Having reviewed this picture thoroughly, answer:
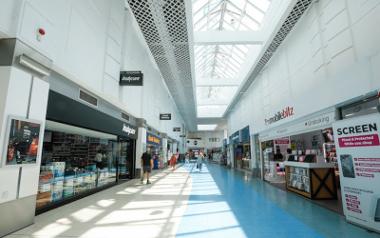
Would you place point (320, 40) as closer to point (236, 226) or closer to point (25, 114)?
point (236, 226)

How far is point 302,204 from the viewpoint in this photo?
5.23 meters

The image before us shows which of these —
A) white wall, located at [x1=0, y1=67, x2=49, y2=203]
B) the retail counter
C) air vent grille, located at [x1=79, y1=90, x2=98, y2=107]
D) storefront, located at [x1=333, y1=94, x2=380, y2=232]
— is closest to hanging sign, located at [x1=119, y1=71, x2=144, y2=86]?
air vent grille, located at [x1=79, y1=90, x2=98, y2=107]

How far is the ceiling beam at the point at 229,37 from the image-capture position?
767 cm

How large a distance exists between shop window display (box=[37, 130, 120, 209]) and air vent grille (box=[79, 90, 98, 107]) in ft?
5.57

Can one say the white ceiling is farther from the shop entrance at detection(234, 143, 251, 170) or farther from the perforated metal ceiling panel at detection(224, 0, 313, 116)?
the shop entrance at detection(234, 143, 251, 170)

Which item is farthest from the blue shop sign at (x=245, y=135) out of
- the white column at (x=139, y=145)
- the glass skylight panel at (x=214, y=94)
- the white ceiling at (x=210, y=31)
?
the white column at (x=139, y=145)

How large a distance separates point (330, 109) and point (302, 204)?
8.10 ft

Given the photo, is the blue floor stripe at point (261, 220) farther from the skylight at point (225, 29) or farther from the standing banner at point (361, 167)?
the skylight at point (225, 29)

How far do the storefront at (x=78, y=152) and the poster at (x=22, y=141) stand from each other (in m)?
0.62

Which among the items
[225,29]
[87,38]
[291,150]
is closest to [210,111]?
[291,150]

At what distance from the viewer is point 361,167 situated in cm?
360

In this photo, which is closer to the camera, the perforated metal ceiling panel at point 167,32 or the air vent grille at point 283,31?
the perforated metal ceiling panel at point 167,32

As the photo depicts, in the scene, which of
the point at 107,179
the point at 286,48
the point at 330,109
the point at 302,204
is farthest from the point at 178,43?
the point at 302,204

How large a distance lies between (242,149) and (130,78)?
12.3m
